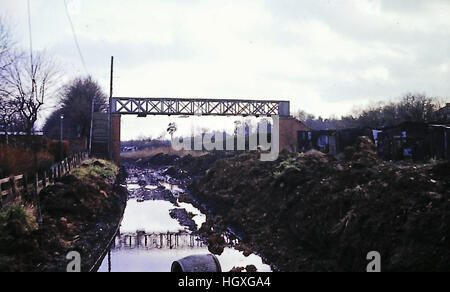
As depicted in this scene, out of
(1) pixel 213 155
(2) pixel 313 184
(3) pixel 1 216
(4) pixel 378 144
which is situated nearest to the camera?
(3) pixel 1 216

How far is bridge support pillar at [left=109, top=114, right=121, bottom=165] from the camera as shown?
34938 millimetres

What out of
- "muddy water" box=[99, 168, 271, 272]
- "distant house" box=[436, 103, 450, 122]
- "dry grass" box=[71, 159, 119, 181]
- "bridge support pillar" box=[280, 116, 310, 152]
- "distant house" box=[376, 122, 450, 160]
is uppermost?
"distant house" box=[436, 103, 450, 122]

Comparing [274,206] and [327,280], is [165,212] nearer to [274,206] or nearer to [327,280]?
[274,206]

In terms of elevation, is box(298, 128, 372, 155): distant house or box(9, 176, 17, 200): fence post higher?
box(298, 128, 372, 155): distant house

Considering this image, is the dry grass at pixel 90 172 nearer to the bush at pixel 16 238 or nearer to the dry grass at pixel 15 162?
the dry grass at pixel 15 162

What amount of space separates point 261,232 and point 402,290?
6164 millimetres

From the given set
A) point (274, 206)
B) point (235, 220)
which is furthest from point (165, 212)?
point (274, 206)

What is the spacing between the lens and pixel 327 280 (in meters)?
6.37

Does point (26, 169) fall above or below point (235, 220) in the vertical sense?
above

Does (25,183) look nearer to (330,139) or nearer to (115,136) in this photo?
(330,139)

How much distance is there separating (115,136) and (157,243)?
25328 millimetres

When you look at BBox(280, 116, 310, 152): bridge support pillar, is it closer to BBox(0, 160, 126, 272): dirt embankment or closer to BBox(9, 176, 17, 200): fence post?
BBox(0, 160, 126, 272): dirt embankment

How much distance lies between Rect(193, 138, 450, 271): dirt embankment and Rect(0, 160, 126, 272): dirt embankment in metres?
3.86

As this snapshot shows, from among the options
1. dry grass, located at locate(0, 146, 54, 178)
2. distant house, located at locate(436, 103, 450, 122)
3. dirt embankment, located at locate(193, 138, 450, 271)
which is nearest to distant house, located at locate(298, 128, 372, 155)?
dirt embankment, located at locate(193, 138, 450, 271)
